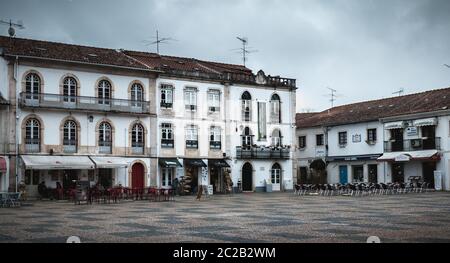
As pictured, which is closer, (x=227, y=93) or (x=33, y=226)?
(x=33, y=226)

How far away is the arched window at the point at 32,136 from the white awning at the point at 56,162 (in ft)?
1.90

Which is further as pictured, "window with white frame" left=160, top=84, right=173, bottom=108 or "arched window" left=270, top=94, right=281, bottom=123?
"arched window" left=270, top=94, right=281, bottom=123

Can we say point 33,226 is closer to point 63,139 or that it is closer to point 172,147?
point 63,139

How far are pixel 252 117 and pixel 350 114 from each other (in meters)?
9.89

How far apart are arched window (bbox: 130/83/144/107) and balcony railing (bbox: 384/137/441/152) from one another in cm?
1835

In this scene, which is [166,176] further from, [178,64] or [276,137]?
[276,137]

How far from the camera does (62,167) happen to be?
32.4 m

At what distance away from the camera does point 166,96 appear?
38688 millimetres

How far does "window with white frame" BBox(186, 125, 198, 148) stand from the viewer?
1554 inches

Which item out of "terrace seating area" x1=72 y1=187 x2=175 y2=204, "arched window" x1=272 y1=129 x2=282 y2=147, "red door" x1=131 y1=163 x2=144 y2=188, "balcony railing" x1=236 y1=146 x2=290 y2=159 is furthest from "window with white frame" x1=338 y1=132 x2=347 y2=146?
"terrace seating area" x1=72 y1=187 x2=175 y2=204

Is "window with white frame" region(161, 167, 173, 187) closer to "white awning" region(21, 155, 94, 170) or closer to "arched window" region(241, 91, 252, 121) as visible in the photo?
"white awning" region(21, 155, 94, 170)

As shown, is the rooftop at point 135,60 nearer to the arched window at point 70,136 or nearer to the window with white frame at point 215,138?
the window with white frame at point 215,138

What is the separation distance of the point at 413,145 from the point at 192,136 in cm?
1540
